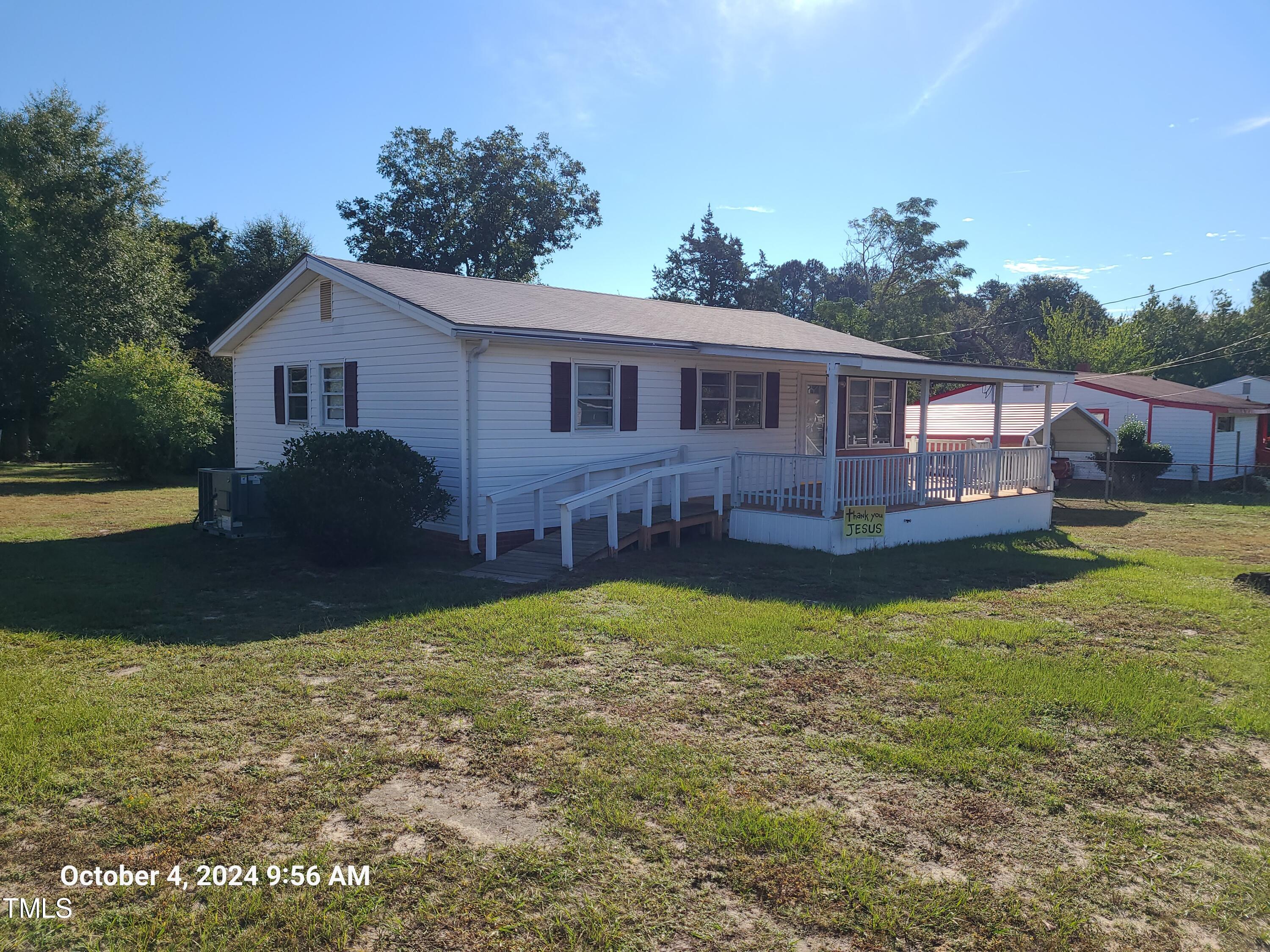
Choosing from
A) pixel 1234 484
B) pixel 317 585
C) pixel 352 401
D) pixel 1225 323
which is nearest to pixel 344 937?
pixel 317 585

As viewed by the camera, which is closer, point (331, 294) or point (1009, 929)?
point (1009, 929)

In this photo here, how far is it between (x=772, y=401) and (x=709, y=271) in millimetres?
33754

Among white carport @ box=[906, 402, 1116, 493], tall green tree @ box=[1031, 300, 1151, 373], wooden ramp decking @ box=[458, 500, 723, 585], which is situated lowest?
wooden ramp decking @ box=[458, 500, 723, 585]

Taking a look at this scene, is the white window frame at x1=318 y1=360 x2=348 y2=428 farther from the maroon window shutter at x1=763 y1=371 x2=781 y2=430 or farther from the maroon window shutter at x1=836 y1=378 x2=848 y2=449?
the maroon window shutter at x1=836 y1=378 x2=848 y2=449

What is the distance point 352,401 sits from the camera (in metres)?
13.6

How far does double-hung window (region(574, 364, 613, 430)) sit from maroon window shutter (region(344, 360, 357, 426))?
3.65 metres

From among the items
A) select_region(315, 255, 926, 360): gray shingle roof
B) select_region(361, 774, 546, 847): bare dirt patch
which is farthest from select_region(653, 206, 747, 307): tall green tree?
select_region(361, 774, 546, 847): bare dirt patch

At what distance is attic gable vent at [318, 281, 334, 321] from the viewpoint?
45.9ft

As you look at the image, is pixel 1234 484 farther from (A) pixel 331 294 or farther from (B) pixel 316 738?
(B) pixel 316 738

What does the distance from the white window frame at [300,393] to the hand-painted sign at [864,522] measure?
909 cm

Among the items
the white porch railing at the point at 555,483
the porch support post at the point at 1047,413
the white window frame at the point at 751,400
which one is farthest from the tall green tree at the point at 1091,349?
the white porch railing at the point at 555,483

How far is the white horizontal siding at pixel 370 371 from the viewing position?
1191cm

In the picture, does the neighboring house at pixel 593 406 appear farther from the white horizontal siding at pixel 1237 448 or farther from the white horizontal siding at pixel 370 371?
the white horizontal siding at pixel 1237 448

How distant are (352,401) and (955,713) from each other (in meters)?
10.7
